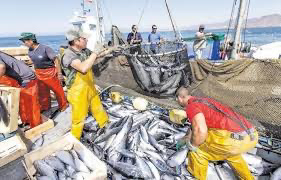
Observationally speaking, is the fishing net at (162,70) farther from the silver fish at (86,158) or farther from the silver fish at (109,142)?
the silver fish at (86,158)

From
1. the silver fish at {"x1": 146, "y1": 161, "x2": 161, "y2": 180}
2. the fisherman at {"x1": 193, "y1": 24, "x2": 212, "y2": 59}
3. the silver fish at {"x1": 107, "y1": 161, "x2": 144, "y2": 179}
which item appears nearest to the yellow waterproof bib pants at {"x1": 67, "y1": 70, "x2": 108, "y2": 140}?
the silver fish at {"x1": 107, "y1": 161, "x2": 144, "y2": 179}

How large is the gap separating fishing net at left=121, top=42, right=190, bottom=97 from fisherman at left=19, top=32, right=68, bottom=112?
2.03 metres

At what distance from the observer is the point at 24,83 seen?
14.3 ft

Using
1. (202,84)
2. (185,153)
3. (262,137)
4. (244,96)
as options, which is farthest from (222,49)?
(185,153)

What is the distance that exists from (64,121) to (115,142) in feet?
6.01

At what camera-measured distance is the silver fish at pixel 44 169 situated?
3.08 m

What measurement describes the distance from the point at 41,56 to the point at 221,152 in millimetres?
4542

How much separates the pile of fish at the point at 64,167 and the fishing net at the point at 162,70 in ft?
9.80

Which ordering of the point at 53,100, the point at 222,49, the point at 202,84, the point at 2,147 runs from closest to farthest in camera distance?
the point at 2,147, the point at 202,84, the point at 53,100, the point at 222,49

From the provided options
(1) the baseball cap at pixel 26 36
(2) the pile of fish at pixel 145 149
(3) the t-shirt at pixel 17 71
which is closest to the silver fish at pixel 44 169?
(2) the pile of fish at pixel 145 149

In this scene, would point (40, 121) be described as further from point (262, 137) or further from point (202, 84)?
point (262, 137)

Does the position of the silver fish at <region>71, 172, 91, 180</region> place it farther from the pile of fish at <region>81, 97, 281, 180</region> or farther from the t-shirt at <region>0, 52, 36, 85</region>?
the t-shirt at <region>0, 52, 36, 85</region>

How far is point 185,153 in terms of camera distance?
3898mm

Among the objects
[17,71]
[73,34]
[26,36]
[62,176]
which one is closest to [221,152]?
[62,176]
